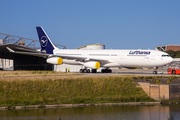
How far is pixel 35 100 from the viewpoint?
23812mm

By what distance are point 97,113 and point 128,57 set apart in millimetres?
23670

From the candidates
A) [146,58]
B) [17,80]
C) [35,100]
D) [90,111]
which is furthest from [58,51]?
[90,111]

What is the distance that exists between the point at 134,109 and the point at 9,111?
425 inches

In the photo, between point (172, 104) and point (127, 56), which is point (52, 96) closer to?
point (172, 104)

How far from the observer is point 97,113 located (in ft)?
66.6

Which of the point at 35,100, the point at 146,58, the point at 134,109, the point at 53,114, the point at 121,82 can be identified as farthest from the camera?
the point at 146,58

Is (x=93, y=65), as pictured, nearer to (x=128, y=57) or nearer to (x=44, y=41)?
(x=128, y=57)

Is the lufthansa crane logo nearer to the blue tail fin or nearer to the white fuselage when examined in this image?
the blue tail fin

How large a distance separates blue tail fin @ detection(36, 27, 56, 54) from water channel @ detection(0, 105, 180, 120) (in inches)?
1323

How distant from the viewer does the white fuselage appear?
40.1 metres

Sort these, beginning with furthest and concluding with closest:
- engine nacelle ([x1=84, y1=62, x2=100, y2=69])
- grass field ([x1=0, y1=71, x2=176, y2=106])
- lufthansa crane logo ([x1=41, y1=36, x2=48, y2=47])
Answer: lufthansa crane logo ([x1=41, y1=36, x2=48, y2=47]) < engine nacelle ([x1=84, y1=62, x2=100, y2=69]) < grass field ([x1=0, y1=71, x2=176, y2=106])

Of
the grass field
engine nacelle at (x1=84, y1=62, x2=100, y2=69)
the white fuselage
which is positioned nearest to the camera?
the grass field

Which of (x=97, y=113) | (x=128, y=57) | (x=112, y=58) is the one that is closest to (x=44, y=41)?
(x=112, y=58)

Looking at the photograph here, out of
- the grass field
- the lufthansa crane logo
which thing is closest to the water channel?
the grass field
